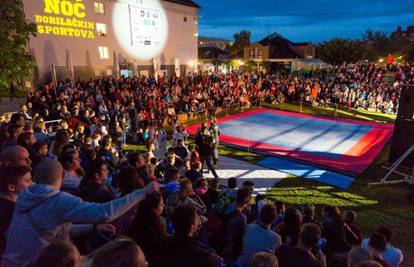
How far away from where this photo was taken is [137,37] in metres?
26.1

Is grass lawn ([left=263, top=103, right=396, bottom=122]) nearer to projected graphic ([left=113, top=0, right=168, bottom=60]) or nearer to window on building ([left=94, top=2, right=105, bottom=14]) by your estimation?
projected graphic ([left=113, top=0, right=168, bottom=60])

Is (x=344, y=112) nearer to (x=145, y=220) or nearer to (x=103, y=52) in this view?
(x=103, y=52)

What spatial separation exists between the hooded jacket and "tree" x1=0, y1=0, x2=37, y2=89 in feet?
35.9

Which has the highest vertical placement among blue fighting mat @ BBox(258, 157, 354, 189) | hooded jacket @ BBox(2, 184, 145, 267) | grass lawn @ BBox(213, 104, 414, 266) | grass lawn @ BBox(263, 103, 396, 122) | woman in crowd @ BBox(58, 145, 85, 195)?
hooded jacket @ BBox(2, 184, 145, 267)

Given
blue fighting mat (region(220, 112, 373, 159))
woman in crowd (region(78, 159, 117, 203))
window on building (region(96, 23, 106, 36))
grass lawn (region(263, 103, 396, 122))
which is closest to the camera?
woman in crowd (region(78, 159, 117, 203))

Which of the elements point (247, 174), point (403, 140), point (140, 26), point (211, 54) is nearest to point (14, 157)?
Result: point (247, 174)

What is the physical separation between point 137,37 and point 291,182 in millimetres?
20328

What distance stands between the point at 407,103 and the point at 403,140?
1446 mm

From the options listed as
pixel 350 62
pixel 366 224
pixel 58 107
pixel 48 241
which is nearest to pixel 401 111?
pixel 366 224

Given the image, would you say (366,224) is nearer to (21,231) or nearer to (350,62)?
(21,231)

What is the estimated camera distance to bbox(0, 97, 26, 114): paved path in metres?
17.3

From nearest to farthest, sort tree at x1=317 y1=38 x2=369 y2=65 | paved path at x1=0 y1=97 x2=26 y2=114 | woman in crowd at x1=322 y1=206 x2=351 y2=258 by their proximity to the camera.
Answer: woman in crowd at x1=322 y1=206 x2=351 y2=258 < paved path at x1=0 y1=97 x2=26 y2=114 < tree at x1=317 y1=38 x2=369 y2=65

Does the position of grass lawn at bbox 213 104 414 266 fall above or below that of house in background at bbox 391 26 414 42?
below

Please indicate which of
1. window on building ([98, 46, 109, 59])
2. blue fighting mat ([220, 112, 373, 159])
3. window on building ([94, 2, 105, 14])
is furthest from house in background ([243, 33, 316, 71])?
blue fighting mat ([220, 112, 373, 159])
